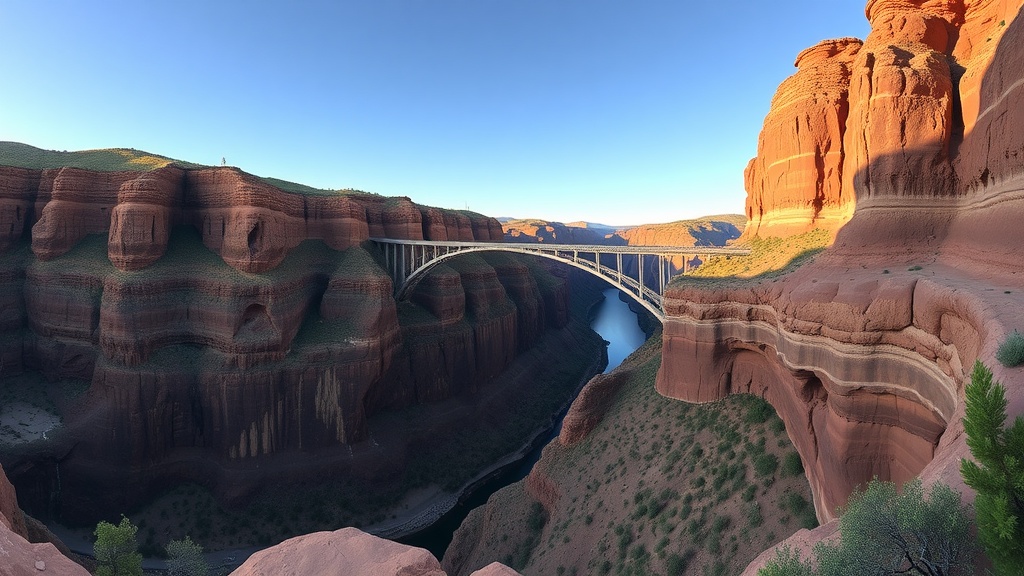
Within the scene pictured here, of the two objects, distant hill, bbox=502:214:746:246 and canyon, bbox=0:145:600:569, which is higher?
distant hill, bbox=502:214:746:246

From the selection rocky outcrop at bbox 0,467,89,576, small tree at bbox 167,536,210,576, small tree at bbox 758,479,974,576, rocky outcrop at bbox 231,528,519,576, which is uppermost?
small tree at bbox 758,479,974,576

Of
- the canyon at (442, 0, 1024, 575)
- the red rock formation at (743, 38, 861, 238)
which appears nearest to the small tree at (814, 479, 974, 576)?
the canyon at (442, 0, 1024, 575)

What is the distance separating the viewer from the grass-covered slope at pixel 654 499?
501 inches

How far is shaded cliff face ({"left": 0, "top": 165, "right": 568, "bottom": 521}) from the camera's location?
955 inches

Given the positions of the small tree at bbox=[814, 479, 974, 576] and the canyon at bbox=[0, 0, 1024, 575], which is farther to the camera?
the canyon at bbox=[0, 0, 1024, 575]

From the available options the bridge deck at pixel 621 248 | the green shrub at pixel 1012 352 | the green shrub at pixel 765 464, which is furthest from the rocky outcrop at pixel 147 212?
the green shrub at pixel 1012 352

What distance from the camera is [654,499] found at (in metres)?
15.8

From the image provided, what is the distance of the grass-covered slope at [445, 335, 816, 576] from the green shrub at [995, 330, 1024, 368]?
8152mm

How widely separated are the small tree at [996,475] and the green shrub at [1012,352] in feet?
6.70

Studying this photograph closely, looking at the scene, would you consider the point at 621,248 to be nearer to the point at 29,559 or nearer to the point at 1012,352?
the point at 1012,352

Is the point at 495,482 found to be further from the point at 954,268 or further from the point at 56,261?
the point at 56,261

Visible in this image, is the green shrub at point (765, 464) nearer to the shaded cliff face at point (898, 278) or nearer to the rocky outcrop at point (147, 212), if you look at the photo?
the shaded cliff face at point (898, 278)

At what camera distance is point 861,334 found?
34.9ft

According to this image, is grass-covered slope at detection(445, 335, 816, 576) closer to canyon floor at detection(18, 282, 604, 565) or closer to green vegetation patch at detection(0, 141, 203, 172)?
canyon floor at detection(18, 282, 604, 565)
